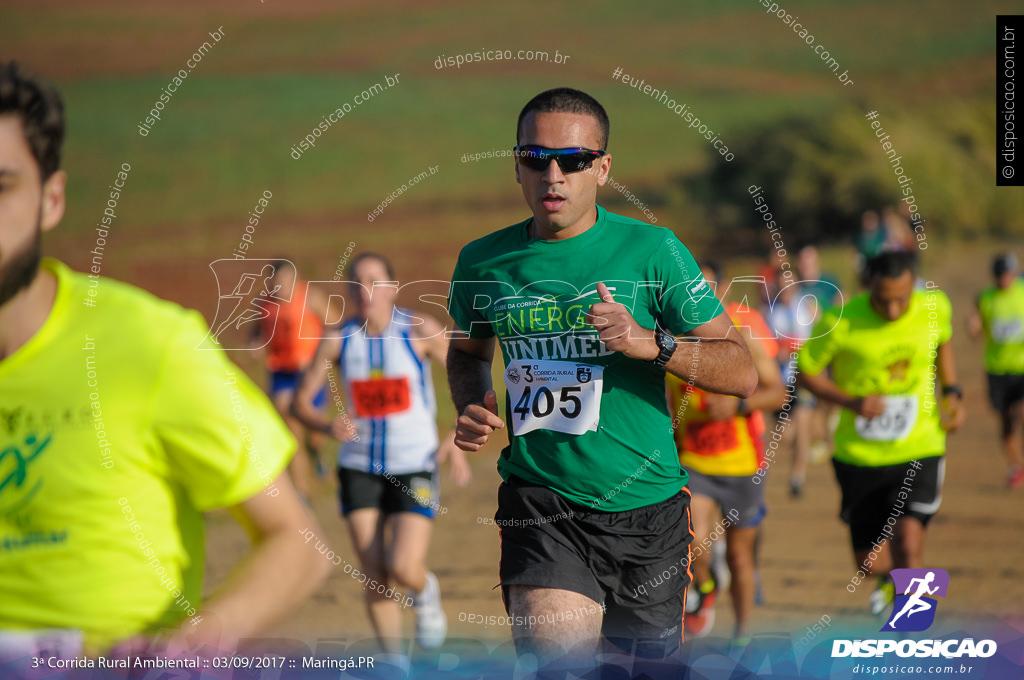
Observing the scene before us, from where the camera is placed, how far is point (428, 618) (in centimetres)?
546

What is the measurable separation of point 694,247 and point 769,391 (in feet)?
53.6

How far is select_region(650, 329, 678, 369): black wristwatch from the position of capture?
290 cm

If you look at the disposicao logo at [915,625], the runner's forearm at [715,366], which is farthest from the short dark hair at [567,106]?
the disposicao logo at [915,625]

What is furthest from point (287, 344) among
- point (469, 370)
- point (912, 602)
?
point (912, 602)

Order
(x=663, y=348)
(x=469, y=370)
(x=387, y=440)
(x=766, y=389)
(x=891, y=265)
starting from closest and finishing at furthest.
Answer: (x=663, y=348)
(x=469, y=370)
(x=891, y=265)
(x=766, y=389)
(x=387, y=440)

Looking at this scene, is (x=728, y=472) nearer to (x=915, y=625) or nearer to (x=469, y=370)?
(x=915, y=625)

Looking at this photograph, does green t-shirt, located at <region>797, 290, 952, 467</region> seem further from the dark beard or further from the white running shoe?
the dark beard

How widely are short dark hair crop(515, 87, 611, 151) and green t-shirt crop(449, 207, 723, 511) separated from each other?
32cm

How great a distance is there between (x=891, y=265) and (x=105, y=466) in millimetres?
4325

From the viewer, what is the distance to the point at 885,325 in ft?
16.9

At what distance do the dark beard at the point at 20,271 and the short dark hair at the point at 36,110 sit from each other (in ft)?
0.49

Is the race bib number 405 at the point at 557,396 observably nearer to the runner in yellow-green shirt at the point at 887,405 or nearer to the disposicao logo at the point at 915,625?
the disposicao logo at the point at 915,625

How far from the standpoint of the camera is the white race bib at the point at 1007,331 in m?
9.36

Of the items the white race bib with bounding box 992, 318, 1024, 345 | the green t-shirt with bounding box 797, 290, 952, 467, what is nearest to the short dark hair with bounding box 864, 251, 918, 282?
the green t-shirt with bounding box 797, 290, 952, 467
